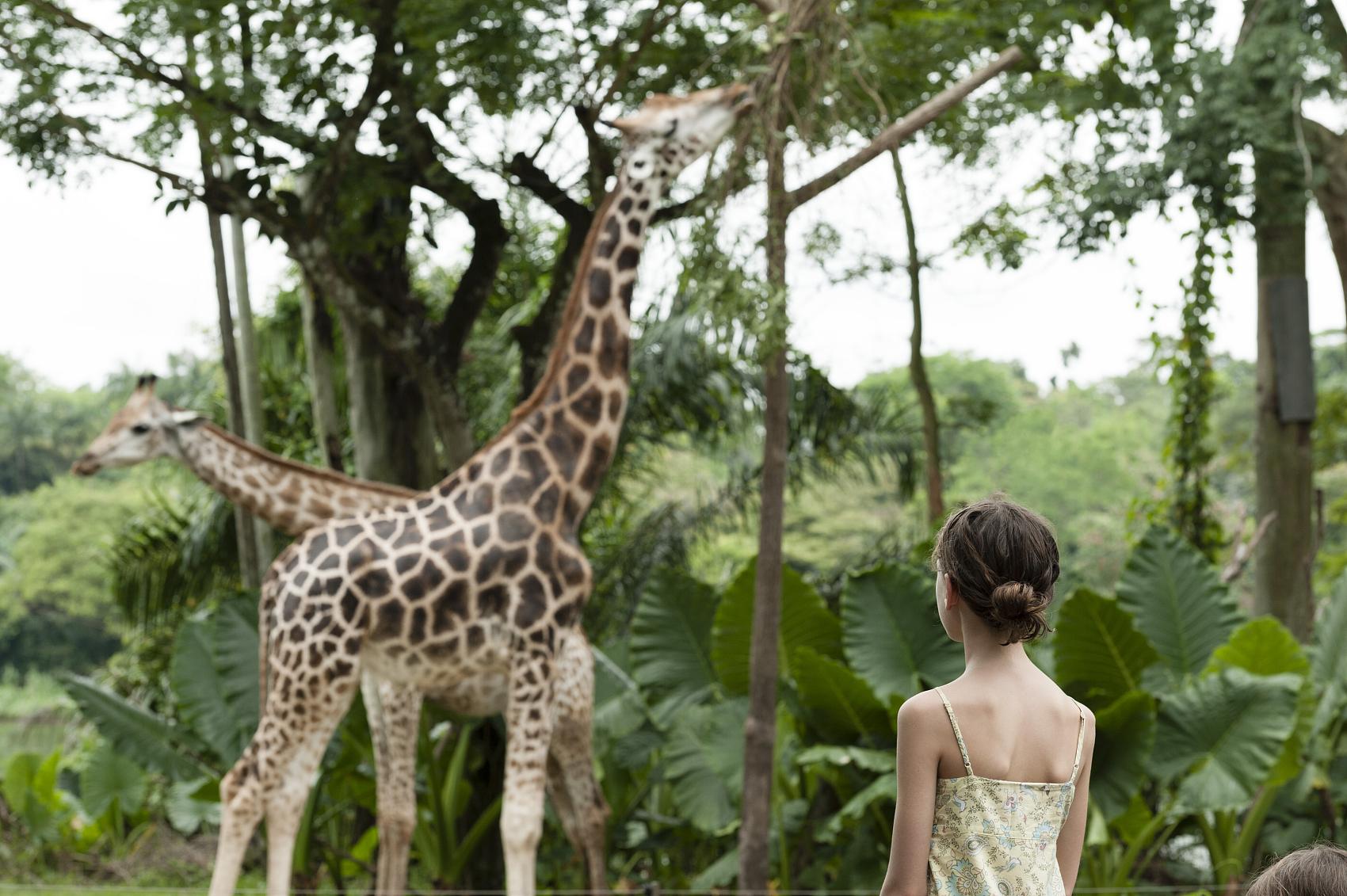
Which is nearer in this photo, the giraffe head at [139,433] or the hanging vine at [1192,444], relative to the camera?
the giraffe head at [139,433]

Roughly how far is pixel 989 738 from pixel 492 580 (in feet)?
8.58

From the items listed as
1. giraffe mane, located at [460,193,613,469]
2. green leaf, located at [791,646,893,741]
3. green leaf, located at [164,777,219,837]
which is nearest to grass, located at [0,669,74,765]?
→ green leaf, located at [164,777,219,837]

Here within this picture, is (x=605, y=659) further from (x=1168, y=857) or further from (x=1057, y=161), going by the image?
(x=1057, y=161)

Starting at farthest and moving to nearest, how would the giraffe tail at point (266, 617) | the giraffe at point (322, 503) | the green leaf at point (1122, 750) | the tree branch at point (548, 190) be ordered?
the tree branch at point (548, 190) → the green leaf at point (1122, 750) → the giraffe at point (322, 503) → the giraffe tail at point (266, 617)

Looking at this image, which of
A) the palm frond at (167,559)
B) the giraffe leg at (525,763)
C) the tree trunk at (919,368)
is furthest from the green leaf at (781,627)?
the palm frond at (167,559)

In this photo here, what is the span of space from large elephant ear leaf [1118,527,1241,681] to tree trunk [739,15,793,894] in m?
2.21

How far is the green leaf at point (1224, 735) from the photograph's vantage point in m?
5.16

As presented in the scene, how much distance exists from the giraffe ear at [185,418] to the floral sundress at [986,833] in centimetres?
340

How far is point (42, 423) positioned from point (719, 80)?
89.6ft

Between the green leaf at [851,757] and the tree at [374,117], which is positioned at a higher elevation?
the tree at [374,117]

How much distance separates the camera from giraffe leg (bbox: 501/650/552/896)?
420 centimetres

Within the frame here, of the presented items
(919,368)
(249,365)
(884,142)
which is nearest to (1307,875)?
(884,142)

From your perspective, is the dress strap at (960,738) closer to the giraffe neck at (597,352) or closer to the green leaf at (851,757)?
the giraffe neck at (597,352)

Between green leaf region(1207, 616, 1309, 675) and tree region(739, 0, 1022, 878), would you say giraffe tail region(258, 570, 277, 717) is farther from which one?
green leaf region(1207, 616, 1309, 675)
